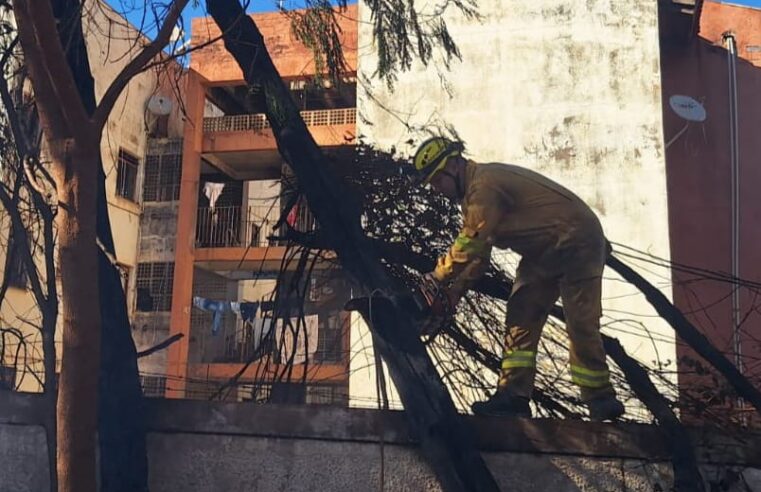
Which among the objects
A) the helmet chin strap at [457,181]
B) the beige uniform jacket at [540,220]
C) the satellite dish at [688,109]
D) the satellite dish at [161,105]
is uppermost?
the satellite dish at [161,105]

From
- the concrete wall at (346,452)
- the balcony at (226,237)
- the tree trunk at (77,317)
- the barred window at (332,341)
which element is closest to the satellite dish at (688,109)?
the barred window at (332,341)

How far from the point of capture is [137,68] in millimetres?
3393

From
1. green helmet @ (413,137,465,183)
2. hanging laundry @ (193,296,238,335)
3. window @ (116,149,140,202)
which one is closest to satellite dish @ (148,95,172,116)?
window @ (116,149,140,202)

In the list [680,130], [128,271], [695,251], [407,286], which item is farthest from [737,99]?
[128,271]

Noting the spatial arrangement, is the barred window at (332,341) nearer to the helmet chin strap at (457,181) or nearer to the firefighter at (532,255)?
the firefighter at (532,255)

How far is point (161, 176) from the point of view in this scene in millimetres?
21297

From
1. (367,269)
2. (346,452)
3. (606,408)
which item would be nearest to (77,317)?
(346,452)

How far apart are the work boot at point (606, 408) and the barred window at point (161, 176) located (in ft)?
60.0

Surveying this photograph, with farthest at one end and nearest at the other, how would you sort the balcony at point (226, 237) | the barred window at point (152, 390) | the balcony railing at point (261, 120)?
the balcony at point (226, 237)
the balcony railing at point (261, 120)
the barred window at point (152, 390)

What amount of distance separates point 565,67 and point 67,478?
13.8 m

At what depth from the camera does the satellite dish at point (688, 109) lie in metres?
14.3

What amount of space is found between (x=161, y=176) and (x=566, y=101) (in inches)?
430

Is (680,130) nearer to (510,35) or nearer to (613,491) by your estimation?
(510,35)

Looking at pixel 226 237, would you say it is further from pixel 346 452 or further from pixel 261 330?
pixel 346 452
